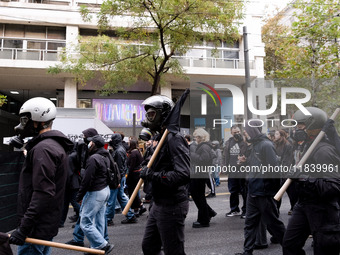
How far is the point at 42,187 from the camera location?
2.57 meters

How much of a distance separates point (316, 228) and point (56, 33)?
1845cm

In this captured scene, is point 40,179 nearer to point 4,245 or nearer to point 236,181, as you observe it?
point 4,245

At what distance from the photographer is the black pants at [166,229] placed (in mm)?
2916

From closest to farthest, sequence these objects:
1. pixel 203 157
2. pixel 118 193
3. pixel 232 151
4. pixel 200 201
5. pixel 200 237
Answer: pixel 200 237 → pixel 200 201 → pixel 203 157 → pixel 118 193 → pixel 232 151

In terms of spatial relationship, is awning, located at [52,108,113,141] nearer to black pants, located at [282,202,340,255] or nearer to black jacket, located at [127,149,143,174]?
black jacket, located at [127,149,143,174]

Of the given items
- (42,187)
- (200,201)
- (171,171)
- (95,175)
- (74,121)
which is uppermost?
(74,121)

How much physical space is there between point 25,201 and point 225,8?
34.9 ft

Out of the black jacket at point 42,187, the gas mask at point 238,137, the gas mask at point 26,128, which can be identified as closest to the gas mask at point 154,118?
the black jacket at point 42,187

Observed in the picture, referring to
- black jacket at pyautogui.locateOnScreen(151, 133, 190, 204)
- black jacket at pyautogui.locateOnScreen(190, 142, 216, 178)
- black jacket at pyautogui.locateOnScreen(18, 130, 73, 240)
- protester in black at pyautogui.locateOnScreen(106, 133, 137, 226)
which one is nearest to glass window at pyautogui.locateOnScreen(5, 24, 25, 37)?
protester in black at pyautogui.locateOnScreen(106, 133, 137, 226)

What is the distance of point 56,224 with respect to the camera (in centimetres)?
277

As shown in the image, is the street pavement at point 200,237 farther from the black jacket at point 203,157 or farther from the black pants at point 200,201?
the black jacket at point 203,157

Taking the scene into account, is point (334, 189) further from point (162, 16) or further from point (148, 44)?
point (148, 44)

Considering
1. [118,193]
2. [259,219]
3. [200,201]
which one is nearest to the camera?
[259,219]

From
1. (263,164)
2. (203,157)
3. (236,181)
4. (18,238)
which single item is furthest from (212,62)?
(18,238)
